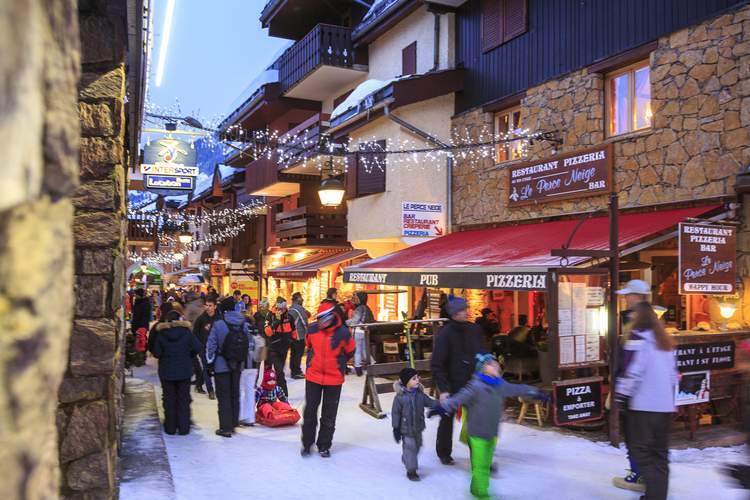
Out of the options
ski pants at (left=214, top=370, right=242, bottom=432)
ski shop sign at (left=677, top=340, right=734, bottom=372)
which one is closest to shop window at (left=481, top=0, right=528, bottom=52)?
ski shop sign at (left=677, top=340, right=734, bottom=372)

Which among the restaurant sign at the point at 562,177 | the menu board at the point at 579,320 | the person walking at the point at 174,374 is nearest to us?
the menu board at the point at 579,320

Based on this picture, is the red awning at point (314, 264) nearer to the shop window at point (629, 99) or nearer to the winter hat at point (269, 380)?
the shop window at point (629, 99)

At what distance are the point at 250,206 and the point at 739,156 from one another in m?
22.9

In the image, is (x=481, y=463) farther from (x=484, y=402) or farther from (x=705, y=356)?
(x=705, y=356)

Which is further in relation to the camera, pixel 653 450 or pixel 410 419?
pixel 410 419

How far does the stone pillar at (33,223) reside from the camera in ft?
2.45

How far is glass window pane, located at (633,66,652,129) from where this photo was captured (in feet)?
35.4

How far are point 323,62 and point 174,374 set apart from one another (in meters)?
13.2

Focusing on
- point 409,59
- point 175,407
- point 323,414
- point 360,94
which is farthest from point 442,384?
point 409,59

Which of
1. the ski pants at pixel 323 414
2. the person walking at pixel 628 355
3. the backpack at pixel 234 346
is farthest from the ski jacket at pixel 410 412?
the backpack at pixel 234 346

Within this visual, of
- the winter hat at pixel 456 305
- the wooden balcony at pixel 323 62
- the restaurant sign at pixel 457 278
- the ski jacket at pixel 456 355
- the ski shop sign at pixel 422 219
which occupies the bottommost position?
the ski jacket at pixel 456 355

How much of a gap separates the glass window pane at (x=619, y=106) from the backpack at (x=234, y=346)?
720 cm

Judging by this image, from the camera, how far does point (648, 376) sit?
5051 mm

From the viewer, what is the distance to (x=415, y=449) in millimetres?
6457
